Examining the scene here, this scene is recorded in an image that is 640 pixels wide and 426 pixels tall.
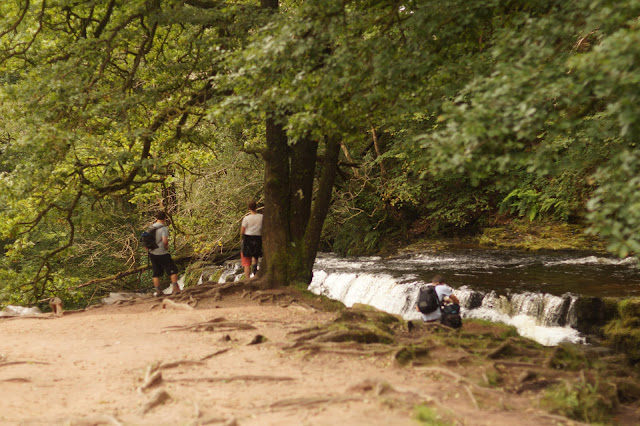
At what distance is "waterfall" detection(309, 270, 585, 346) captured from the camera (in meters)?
11.5

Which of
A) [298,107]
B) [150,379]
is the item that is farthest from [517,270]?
[150,379]

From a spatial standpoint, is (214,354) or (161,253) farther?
(161,253)

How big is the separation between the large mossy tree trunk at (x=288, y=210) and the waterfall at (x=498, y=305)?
10.7 feet

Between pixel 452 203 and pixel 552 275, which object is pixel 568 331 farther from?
pixel 452 203

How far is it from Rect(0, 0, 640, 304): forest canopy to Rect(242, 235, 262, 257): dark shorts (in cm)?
59

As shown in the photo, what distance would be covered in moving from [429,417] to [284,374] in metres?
2.05

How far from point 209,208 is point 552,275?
1049 cm

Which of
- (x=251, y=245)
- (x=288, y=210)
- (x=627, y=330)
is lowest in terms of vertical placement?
(x=627, y=330)

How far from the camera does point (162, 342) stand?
8.00 m

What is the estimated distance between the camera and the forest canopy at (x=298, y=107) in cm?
524

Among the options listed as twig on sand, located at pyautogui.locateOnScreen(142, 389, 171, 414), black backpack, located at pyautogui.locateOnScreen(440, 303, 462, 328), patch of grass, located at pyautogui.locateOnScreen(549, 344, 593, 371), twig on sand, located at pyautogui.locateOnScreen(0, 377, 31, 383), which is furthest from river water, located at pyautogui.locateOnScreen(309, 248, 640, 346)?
twig on sand, located at pyautogui.locateOnScreen(0, 377, 31, 383)

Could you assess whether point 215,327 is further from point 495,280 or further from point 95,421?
point 495,280

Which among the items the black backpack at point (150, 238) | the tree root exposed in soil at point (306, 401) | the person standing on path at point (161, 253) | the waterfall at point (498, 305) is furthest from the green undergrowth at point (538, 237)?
the tree root exposed in soil at point (306, 401)

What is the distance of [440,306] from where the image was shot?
9.53m
